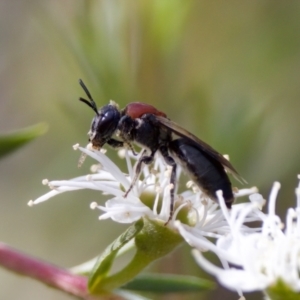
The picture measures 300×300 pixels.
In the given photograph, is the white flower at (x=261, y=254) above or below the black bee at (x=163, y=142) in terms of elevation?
below

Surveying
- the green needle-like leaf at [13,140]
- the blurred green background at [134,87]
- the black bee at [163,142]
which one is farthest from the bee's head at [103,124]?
the blurred green background at [134,87]

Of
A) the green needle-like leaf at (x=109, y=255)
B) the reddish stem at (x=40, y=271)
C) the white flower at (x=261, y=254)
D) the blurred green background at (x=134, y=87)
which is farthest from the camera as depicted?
the blurred green background at (x=134, y=87)

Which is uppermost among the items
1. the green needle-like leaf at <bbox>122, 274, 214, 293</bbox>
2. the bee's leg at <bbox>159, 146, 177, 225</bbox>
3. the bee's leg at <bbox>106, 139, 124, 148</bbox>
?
the bee's leg at <bbox>106, 139, 124, 148</bbox>

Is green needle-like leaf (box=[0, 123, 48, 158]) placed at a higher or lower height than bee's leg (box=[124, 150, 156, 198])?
higher

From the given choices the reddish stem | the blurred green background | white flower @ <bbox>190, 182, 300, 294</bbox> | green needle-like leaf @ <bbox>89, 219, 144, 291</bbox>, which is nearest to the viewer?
white flower @ <bbox>190, 182, 300, 294</bbox>

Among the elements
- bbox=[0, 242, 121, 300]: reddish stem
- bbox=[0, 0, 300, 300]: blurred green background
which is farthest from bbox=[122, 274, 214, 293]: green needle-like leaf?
bbox=[0, 0, 300, 300]: blurred green background

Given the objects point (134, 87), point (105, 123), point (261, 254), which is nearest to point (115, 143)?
point (105, 123)

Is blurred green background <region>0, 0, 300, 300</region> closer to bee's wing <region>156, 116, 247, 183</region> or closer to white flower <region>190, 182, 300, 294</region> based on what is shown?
bee's wing <region>156, 116, 247, 183</region>

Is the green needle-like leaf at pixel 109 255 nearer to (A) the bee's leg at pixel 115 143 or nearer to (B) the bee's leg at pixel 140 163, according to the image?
(B) the bee's leg at pixel 140 163

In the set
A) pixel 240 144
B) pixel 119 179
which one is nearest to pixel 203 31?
pixel 240 144
